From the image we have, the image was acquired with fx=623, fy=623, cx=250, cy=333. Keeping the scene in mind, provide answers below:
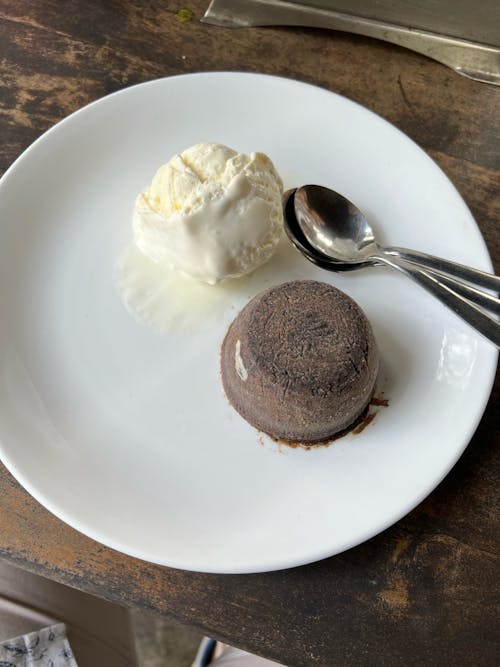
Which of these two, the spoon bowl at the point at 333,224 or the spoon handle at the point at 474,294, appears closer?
the spoon handle at the point at 474,294

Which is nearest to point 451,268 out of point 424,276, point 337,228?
point 424,276

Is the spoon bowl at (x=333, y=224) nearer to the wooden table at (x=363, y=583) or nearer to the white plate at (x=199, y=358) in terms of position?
the white plate at (x=199, y=358)

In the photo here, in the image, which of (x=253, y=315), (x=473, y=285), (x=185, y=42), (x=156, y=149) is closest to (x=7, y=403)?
(x=253, y=315)

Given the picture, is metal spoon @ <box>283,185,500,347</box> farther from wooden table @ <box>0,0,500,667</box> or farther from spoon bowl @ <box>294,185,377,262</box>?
wooden table @ <box>0,0,500,667</box>

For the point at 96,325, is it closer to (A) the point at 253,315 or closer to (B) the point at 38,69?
(A) the point at 253,315

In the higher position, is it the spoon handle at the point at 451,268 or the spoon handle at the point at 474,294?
the spoon handle at the point at 451,268

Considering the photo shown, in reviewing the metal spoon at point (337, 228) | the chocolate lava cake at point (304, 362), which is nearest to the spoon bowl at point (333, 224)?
the metal spoon at point (337, 228)
